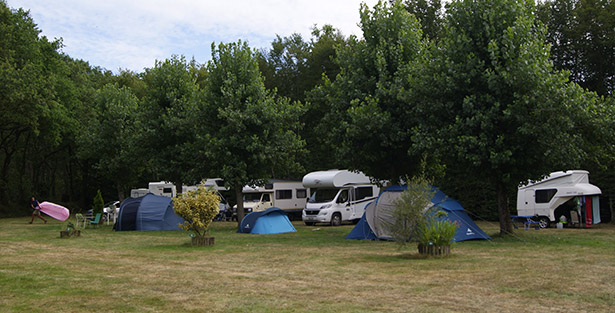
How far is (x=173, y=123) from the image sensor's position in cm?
2336

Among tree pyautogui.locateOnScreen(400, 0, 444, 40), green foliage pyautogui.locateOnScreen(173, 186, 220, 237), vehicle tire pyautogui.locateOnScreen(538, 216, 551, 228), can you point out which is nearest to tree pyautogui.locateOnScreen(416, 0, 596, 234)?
green foliage pyautogui.locateOnScreen(173, 186, 220, 237)

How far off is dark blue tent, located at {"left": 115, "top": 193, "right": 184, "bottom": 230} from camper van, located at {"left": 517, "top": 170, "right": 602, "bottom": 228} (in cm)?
1555

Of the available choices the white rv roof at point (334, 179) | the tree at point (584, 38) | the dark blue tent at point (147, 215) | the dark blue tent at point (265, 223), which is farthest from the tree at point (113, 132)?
the tree at point (584, 38)

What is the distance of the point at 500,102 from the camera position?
48.1 ft

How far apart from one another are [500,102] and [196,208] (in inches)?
362

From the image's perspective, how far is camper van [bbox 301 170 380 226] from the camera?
25.2 m

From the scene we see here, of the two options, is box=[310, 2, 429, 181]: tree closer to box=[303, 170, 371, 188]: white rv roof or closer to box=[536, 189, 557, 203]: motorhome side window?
box=[303, 170, 371, 188]: white rv roof

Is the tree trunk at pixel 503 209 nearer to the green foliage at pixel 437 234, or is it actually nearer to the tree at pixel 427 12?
the green foliage at pixel 437 234

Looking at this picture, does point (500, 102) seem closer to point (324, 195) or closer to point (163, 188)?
point (324, 195)

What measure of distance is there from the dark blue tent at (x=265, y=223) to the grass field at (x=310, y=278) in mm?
5246

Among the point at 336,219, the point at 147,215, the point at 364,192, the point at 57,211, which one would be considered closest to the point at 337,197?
the point at 336,219

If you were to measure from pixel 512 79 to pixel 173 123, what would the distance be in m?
15.0

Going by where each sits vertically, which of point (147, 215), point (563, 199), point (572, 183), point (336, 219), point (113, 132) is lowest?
point (336, 219)

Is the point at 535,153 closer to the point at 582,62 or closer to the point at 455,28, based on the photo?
the point at 455,28
